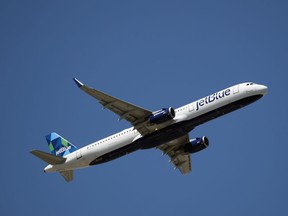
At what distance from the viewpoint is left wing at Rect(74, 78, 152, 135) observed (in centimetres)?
5697

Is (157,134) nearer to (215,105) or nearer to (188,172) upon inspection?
(215,105)

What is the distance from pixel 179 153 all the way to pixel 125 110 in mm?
12587

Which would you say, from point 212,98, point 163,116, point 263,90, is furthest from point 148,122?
point 263,90

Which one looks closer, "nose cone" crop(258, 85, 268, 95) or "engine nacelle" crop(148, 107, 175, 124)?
"engine nacelle" crop(148, 107, 175, 124)

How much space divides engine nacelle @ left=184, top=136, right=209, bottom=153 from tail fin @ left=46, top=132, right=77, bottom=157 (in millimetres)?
13734

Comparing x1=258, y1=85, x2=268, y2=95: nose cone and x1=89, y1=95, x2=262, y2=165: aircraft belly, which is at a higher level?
x1=258, y1=85, x2=268, y2=95: nose cone

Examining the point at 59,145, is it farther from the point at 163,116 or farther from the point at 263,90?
the point at 263,90

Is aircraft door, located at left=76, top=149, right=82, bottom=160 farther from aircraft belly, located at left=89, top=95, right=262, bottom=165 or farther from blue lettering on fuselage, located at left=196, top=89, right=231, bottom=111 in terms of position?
blue lettering on fuselage, located at left=196, top=89, right=231, bottom=111

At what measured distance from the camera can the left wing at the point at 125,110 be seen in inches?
2243

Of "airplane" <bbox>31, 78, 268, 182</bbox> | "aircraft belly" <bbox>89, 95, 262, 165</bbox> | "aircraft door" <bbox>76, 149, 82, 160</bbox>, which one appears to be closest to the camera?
"airplane" <bbox>31, 78, 268, 182</bbox>

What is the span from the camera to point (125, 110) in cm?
5925

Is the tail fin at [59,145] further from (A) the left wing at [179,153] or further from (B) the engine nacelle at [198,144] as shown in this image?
(B) the engine nacelle at [198,144]

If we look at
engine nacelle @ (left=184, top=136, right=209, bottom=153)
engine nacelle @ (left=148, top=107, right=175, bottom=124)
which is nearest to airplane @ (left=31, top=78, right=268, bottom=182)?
engine nacelle @ (left=148, top=107, right=175, bottom=124)

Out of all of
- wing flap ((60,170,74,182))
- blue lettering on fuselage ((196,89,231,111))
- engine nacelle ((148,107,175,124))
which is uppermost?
blue lettering on fuselage ((196,89,231,111))
